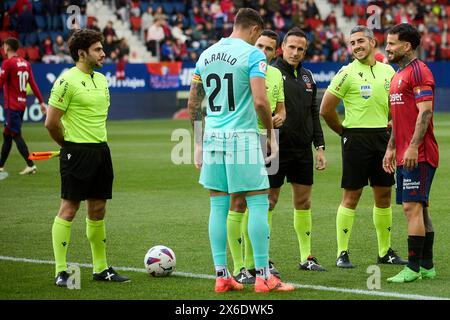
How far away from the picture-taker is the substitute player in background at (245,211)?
847cm

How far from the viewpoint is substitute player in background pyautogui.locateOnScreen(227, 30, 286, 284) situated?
27.8 ft

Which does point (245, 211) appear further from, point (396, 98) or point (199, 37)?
point (199, 37)

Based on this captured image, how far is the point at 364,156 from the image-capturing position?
9625 mm

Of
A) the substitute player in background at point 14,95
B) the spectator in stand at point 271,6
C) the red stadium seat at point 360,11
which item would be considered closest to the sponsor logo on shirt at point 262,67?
the substitute player in background at point 14,95

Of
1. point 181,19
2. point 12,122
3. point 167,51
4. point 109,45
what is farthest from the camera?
point 181,19

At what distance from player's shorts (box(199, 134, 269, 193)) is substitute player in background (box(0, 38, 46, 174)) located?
35.1 feet

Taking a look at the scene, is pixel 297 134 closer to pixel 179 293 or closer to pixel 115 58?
pixel 179 293

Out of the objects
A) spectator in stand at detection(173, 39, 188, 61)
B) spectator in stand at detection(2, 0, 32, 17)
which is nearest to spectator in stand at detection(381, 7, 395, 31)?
spectator in stand at detection(173, 39, 188, 61)

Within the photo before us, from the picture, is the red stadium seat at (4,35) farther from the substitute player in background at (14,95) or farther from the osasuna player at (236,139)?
the osasuna player at (236,139)

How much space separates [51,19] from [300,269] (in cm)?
2722

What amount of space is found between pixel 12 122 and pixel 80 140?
33.0 ft

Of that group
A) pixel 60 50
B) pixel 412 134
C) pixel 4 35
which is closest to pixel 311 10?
pixel 60 50

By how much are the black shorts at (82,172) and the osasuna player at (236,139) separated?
114 cm

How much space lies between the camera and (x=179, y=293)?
7918 millimetres
